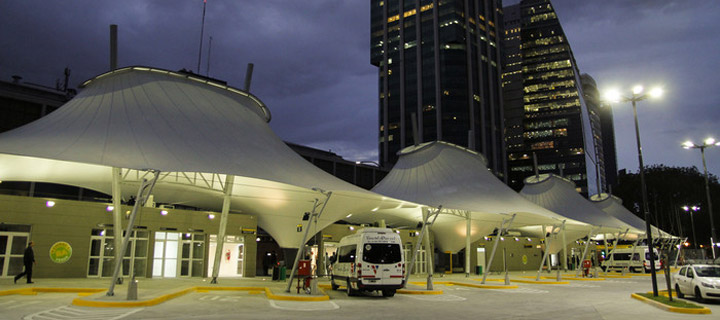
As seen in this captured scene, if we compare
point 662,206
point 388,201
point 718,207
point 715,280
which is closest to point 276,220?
point 388,201

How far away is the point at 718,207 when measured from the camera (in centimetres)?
7456

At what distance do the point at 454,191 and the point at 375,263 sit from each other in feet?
45.4

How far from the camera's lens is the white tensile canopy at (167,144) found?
15812 mm

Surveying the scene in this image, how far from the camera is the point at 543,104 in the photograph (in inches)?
6649

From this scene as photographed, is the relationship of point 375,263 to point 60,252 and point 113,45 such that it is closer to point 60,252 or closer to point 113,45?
point 113,45

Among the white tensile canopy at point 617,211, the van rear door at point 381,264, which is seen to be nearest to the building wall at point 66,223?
the van rear door at point 381,264

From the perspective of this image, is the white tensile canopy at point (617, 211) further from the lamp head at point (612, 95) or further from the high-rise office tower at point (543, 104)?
the high-rise office tower at point (543, 104)

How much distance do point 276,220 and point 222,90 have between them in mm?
8068

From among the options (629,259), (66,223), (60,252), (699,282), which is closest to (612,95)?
(699,282)

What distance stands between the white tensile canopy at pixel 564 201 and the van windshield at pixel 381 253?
3191 cm

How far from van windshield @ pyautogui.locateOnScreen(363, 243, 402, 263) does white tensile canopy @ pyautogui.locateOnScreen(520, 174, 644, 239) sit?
31.9m

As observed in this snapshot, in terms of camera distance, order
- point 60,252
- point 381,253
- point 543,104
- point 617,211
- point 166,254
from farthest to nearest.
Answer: point 543,104 → point 617,211 → point 166,254 → point 60,252 → point 381,253

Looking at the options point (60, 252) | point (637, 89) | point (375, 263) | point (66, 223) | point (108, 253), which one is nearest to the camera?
point (375, 263)

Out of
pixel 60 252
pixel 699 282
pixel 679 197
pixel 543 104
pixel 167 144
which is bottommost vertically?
pixel 699 282
